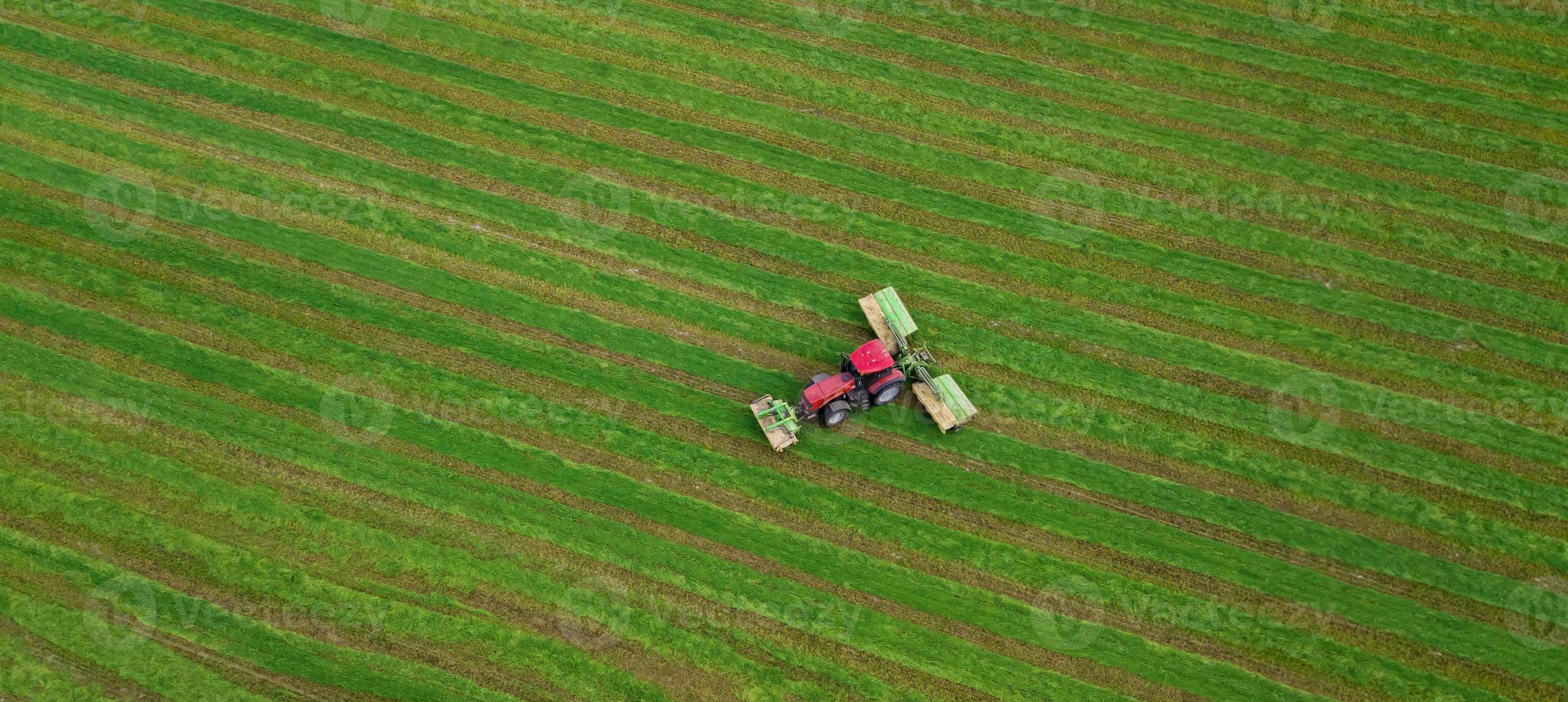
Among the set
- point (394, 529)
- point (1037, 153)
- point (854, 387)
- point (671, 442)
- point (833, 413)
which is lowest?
point (394, 529)

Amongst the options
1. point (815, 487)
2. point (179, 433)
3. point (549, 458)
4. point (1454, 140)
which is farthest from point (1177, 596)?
point (179, 433)

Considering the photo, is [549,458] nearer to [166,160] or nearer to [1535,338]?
[166,160]

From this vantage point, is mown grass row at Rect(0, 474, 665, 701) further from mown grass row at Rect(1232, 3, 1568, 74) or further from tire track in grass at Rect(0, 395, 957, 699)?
mown grass row at Rect(1232, 3, 1568, 74)

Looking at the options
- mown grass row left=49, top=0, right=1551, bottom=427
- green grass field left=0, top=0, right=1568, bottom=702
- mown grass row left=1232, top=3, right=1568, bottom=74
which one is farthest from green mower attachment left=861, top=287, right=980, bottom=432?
mown grass row left=1232, top=3, right=1568, bottom=74

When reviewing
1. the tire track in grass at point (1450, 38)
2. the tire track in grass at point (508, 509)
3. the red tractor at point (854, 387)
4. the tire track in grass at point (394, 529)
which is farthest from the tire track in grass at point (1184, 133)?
the tire track in grass at point (394, 529)

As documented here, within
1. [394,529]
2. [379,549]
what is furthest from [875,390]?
[379,549]

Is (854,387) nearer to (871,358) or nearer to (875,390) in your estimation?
(875,390)
